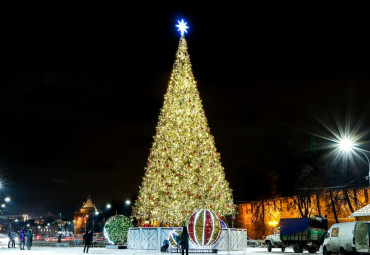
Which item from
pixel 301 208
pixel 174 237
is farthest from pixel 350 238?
pixel 301 208

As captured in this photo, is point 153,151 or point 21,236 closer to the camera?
point 153,151

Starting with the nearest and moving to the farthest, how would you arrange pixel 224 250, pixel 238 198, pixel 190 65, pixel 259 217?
pixel 224 250 < pixel 190 65 < pixel 259 217 < pixel 238 198

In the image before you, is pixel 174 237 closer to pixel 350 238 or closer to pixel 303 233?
pixel 350 238

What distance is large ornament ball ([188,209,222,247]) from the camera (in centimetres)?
2512

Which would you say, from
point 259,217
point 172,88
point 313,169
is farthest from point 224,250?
point 259,217

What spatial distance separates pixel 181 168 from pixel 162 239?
18.4 feet

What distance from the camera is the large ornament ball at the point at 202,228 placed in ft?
82.4

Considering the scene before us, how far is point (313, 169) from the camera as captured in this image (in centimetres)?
5266

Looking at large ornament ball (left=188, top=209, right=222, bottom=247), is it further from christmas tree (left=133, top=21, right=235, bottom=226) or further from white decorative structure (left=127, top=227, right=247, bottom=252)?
christmas tree (left=133, top=21, right=235, bottom=226)

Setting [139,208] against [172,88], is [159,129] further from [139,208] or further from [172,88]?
[139,208]

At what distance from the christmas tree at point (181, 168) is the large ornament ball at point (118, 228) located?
3.88ft

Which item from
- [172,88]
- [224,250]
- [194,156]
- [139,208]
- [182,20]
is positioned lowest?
[224,250]

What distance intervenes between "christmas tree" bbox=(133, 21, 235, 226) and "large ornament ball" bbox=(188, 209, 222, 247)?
7.50m

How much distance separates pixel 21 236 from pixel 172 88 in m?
17.0
